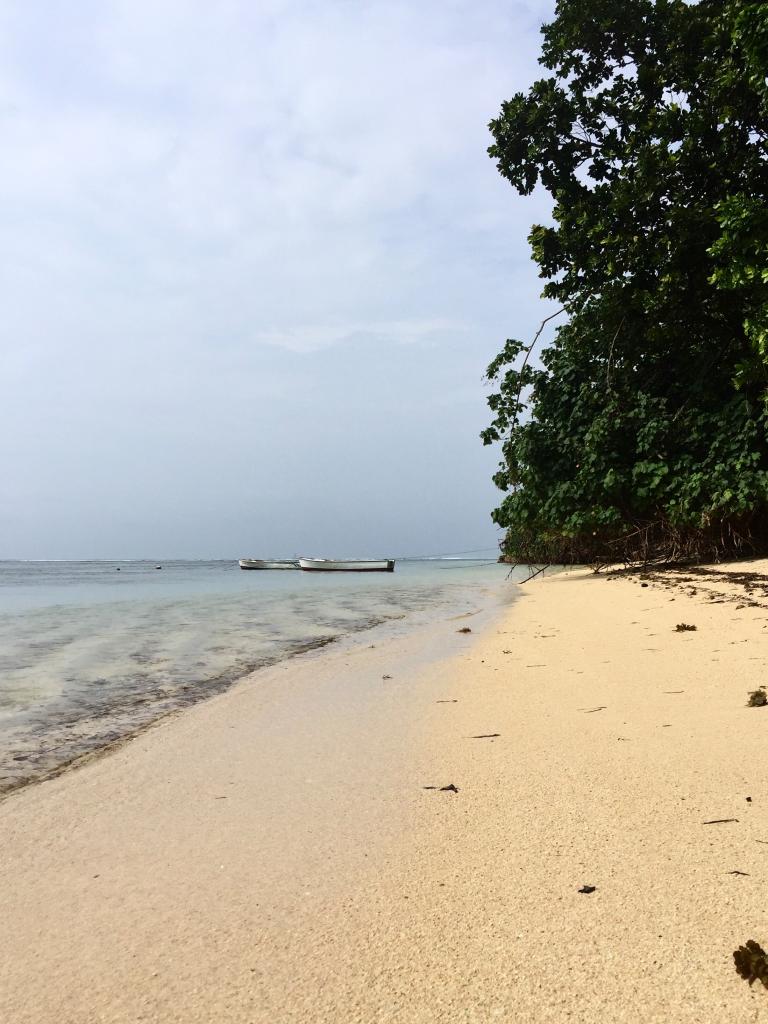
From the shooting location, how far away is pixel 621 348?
607 inches

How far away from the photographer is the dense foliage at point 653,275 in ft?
38.2

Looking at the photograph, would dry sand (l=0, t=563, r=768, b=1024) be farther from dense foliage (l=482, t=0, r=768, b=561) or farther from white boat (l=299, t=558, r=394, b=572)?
white boat (l=299, t=558, r=394, b=572)

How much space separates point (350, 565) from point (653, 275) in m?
34.2

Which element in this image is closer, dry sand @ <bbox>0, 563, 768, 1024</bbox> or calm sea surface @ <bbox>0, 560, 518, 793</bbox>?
dry sand @ <bbox>0, 563, 768, 1024</bbox>

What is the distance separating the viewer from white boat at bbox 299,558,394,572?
44531 mm

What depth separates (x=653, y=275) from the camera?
12.9m

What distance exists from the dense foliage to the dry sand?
7.90 m

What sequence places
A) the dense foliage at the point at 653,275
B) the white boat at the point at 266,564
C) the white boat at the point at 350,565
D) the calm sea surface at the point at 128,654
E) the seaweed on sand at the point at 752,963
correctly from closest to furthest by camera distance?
the seaweed on sand at the point at 752,963, the calm sea surface at the point at 128,654, the dense foliage at the point at 653,275, the white boat at the point at 350,565, the white boat at the point at 266,564

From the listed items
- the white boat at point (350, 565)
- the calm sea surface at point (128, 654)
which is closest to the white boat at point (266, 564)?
the white boat at point (350, 565)

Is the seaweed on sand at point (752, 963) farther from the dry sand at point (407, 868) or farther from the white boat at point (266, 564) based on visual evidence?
the white boat at point (266, 564)

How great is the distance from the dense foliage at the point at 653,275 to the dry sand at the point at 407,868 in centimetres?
790

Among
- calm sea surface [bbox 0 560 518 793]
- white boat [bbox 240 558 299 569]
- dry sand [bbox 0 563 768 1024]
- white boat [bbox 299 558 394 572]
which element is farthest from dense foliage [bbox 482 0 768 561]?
white boat [bbox 240 558 299 569]

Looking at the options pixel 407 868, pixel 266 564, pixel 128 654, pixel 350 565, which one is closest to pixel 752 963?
pixel 407 868

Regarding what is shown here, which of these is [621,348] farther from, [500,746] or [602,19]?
[500,746]
